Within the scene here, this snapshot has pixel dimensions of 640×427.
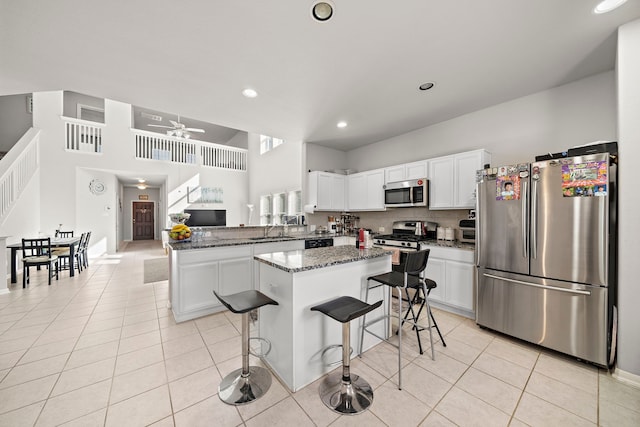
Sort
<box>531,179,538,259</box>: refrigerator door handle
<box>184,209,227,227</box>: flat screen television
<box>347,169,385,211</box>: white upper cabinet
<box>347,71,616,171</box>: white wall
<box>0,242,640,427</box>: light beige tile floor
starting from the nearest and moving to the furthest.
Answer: <box>0,242,640,427</box>: light beige tile floor → <box>531,179,538,259</box>: refrigerator door handle → <box>347,71,616,171</box>: white wall → <box>347,169,385,211</box>: white upper cabinet → <box>184,209,227,227</box>: flat screen television

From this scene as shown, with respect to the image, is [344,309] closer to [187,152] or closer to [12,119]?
[187,152]

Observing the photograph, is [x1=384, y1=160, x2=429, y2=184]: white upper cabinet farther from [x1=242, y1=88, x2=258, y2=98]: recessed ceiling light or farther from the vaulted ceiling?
[x1=242, y1=88, x2=258, y2=98]: recessed ceiling light

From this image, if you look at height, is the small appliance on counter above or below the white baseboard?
above

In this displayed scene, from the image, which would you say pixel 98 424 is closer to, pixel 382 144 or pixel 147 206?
pixel 382 144

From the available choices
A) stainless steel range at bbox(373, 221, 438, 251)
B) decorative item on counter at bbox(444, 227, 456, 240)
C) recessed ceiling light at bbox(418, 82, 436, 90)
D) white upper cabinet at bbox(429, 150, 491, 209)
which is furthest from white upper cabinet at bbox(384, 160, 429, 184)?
recessed ceiling light at bbox(418, 82, 436, 90)

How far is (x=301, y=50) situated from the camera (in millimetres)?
2170

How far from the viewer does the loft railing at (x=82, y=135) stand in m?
6.43

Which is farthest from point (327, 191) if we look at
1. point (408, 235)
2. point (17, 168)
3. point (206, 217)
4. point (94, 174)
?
point (94, 174)

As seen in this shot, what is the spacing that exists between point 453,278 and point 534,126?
7.15 feet

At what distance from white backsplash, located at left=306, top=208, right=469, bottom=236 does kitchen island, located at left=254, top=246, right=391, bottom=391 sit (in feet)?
7.36

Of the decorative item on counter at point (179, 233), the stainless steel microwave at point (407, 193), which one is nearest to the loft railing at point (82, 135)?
the decorative item on counter at point (179, 233)

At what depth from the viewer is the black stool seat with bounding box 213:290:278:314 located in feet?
5.26

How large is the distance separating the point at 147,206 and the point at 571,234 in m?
14.2

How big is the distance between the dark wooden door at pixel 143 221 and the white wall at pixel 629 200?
47.0 ft
